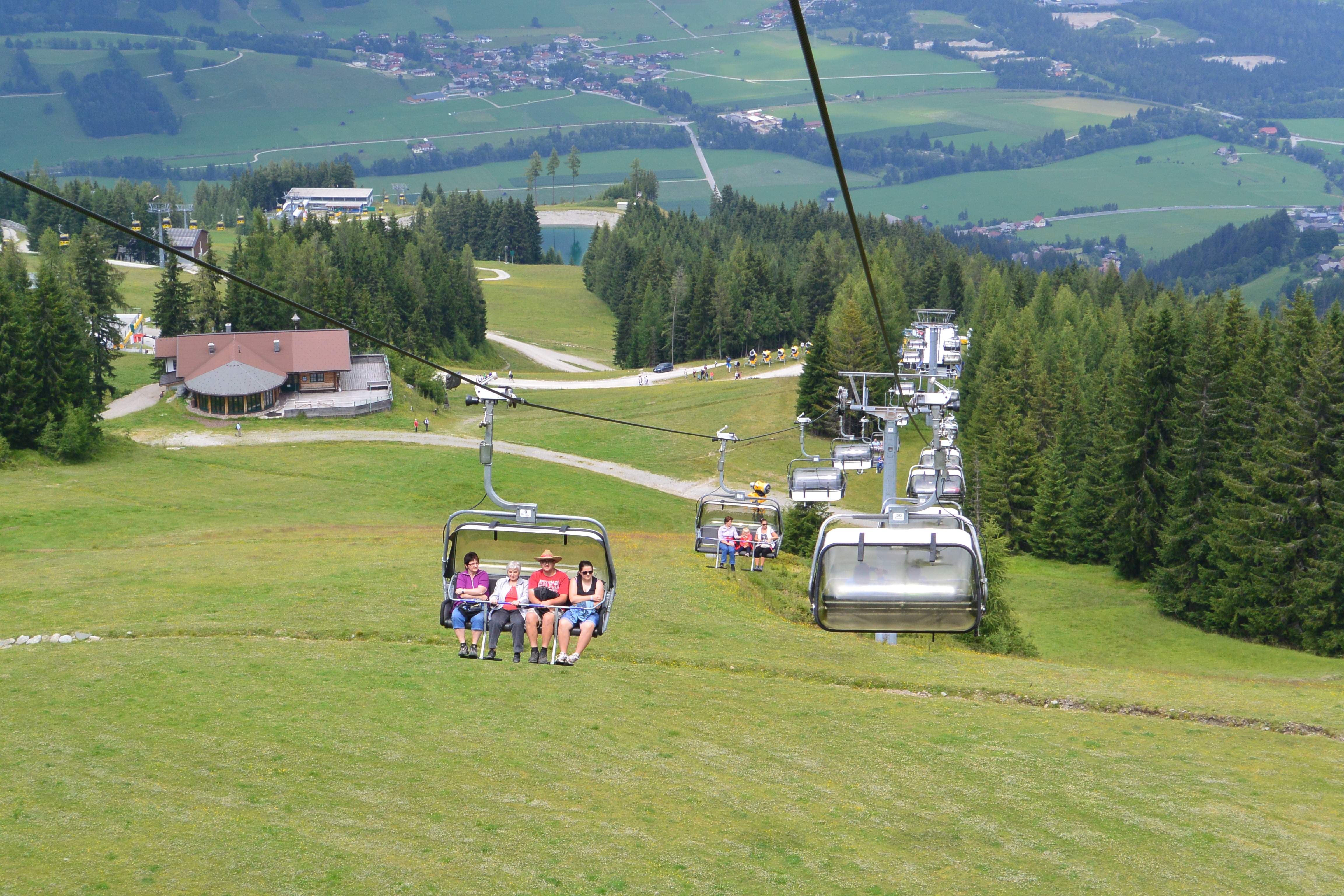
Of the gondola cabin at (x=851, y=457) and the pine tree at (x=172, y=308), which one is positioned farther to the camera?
the pine tree at (x=172, y=308)

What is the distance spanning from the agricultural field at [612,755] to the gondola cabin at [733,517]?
2.51 metres

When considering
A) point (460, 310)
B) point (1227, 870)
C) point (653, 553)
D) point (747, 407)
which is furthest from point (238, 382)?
point (1227, 870)

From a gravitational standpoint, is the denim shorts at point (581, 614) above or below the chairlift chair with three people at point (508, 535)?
below

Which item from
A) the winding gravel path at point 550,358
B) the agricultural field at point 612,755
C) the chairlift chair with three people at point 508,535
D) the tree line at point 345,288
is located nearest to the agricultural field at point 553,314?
the winding gravel path at point 550,358

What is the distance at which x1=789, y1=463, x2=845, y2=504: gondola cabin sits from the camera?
37219 millimetres

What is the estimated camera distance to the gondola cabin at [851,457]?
1586 inches

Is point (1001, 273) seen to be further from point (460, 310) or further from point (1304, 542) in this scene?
point (1304, 542)

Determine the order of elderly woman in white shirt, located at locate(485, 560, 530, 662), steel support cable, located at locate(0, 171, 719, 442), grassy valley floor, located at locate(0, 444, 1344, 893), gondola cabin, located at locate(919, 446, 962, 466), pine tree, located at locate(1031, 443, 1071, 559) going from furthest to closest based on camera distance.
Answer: pine tree, located at locate(1031, 443, 1071, 559), gondola cabin, located at locate(919, 446, 962, 466), grassy valley floor, located at locate(0, 444, 1344, 893), elderly woman in white shirt, located at locate(485, 560, 530, 662), steel support cable, located at locate(0, 171, 719, 442)

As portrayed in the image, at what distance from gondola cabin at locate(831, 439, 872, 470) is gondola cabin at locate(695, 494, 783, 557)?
9.66ft

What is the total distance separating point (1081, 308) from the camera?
118000 millimetres

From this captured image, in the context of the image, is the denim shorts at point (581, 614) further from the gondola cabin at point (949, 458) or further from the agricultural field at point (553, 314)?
the agricultural field at point (553, 314)

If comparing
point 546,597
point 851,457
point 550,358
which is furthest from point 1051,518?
point 550,358

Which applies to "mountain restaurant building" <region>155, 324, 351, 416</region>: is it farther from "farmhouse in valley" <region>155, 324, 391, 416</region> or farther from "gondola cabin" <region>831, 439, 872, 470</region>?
"gondola cabin" <region>831, 439, 872, 470</region>

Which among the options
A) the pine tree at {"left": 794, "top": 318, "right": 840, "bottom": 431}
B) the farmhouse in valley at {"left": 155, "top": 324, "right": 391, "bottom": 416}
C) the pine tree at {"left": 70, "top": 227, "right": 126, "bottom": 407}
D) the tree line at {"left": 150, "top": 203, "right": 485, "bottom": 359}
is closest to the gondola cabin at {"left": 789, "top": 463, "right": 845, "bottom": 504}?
the pine tree at {"left": 794, "top": 318, "right": 840, "bottom": 431}
